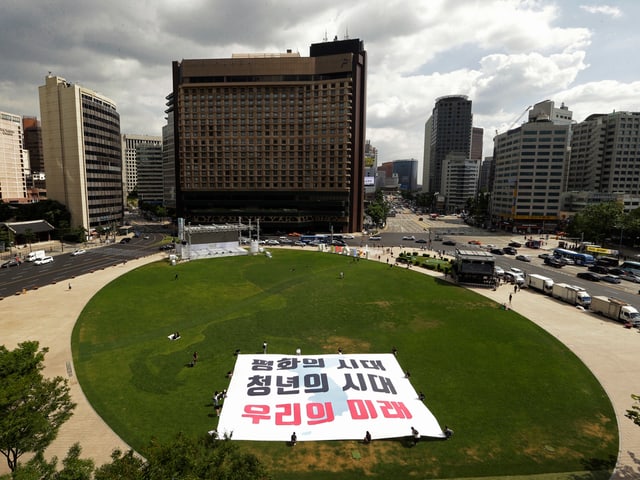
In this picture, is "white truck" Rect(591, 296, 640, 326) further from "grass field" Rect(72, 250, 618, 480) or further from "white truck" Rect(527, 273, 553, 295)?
"grass field" Rect(72, 250, 618, 480)

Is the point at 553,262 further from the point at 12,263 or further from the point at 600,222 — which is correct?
the point at 12,263

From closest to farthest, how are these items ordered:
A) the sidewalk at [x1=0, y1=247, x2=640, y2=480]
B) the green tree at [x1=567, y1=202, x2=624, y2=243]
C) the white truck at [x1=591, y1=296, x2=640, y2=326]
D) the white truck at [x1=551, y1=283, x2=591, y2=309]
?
the sidewalk at [x1=0, y1=247, x2=640, y2=480] → the white truck at [x1=591, y1=296, x2=640, y2=326] → the white truck at [x1=551, y1=283, x2=591, y2=309] → the green tree at [x1=567, y1=202, x2=624, y2=243]

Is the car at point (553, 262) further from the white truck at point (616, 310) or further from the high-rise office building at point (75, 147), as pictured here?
the high-rise office building at point (75, 147)

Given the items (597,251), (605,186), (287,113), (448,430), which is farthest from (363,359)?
(605,186)

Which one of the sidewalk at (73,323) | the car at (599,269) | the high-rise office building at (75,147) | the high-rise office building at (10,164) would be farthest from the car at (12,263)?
the car at (599,269)

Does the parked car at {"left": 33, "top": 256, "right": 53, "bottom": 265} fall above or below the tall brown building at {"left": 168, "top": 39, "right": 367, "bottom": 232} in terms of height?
below

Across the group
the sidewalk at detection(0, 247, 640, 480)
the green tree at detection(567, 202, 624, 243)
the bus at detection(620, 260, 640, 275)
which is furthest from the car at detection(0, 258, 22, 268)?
the green tree at detection(567, 202, 624, 243)
